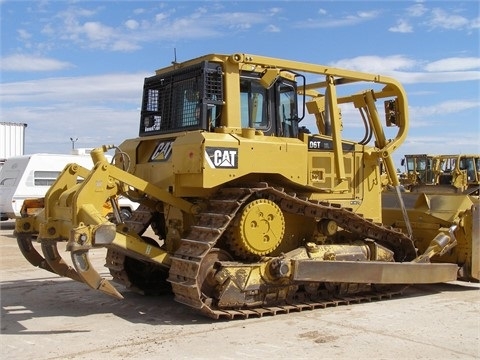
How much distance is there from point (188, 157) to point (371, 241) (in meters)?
3.16

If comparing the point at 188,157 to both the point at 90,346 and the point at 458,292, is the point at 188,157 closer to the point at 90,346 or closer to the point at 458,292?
the point at 90,346

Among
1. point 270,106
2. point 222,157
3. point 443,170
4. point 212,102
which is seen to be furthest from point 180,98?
point 443,170

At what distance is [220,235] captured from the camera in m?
7.07

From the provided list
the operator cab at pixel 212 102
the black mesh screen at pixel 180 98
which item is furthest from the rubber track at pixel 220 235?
the black mesh screen at pixel 180 98

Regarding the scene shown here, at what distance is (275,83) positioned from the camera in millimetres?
8344

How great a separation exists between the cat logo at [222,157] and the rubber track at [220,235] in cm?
36

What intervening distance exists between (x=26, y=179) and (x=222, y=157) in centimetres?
1385

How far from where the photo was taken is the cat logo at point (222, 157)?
7156 mm

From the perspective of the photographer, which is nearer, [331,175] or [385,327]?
[385,327]

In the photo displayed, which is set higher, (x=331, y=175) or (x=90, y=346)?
(x=331, y=175)

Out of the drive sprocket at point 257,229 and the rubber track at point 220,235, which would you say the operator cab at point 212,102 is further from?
the drive sprocket at point 257,229

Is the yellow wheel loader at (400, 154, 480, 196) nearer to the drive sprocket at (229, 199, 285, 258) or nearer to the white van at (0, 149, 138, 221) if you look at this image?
the white van at (0, 149, 138, 221)

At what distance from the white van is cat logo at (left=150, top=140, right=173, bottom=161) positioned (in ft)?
34.7

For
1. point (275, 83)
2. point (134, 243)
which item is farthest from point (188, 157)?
point (275, 83)
